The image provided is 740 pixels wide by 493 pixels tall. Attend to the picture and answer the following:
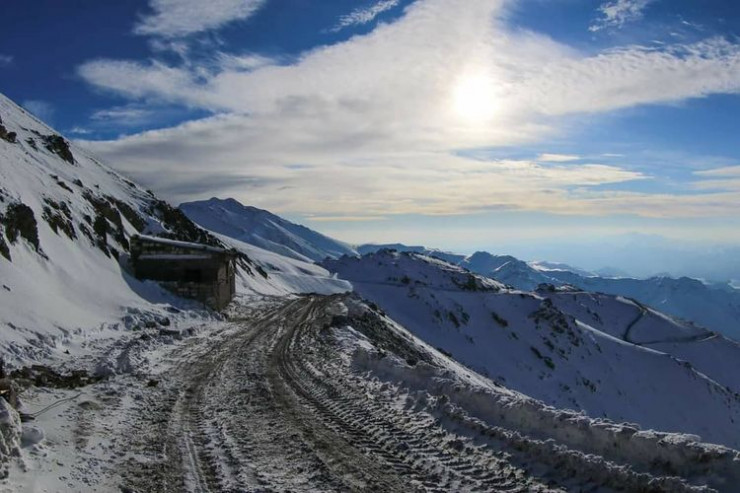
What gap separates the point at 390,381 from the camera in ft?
60.5

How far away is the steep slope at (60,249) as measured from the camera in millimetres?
22719

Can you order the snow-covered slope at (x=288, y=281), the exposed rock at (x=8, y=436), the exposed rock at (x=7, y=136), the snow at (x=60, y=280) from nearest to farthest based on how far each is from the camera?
1. the exposed rock at (x=8, y=436)
2. the snow at (x=60, y=280)
3. the exposed rock at (x=7, y=136)
4. the snow-covered slope at (x=288, y=281)

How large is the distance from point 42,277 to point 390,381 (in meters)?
20.6

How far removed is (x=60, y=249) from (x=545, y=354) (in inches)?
3179

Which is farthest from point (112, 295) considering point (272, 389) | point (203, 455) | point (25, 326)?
point (203, 455)

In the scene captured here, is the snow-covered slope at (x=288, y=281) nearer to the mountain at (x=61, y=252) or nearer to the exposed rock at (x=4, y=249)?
the mountain at (x=61, y=252)

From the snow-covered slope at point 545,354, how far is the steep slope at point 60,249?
137 feet

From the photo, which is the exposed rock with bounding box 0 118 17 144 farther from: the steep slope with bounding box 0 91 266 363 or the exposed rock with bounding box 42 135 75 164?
the exposed rock with bounding box 42 135 75 164

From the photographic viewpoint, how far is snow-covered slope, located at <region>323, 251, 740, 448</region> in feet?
267

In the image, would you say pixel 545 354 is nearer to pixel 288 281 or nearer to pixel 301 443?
pixel 288 281

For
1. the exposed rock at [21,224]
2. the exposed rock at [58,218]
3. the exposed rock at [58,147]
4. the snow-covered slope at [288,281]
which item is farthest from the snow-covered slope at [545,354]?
the exposed rock at [21,224]

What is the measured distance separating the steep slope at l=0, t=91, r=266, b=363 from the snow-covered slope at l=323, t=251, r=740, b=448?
137ft

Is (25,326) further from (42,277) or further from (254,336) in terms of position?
(254,336)

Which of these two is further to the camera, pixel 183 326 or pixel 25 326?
pixel 183 326
